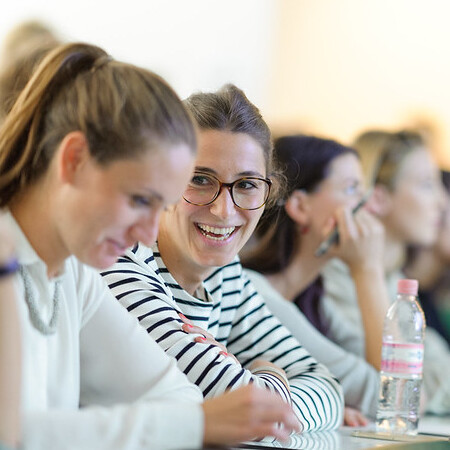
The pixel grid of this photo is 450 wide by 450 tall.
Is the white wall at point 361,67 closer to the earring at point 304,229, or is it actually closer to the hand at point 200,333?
the earring at point 304,229

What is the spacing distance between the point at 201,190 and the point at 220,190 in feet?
0.11

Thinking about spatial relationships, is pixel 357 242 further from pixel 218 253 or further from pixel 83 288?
pixel 83 288

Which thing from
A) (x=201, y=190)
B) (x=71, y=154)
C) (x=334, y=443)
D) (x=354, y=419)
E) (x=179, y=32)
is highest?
(x=179, y=32)

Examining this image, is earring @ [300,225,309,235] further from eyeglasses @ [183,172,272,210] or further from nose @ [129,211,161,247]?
nose @ [129,211,161,247]

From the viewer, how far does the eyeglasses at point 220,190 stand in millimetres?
1453

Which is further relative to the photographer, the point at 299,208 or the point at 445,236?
the point at 445,236

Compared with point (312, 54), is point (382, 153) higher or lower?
lower

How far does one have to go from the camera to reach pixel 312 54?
5363 mm

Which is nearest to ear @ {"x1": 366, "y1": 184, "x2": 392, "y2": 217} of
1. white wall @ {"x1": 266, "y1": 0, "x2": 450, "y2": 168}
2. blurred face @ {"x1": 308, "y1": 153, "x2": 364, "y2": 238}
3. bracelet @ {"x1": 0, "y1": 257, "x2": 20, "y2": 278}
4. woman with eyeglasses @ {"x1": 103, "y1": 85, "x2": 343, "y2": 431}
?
blurred face @ {"x1": 308, "y1": 153, "x2": 364, "y2": 238}

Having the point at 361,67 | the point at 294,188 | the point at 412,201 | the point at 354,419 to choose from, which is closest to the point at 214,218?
the point at 354,419

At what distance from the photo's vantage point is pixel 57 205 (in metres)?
0.97

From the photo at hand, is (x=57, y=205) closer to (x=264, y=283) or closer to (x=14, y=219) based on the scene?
(x=14, y=219)

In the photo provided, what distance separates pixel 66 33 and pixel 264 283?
259 cm

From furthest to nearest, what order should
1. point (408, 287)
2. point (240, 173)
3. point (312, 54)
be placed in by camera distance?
1. point (312, 54)
2. point (408, 287)
3. point (240, 173)
